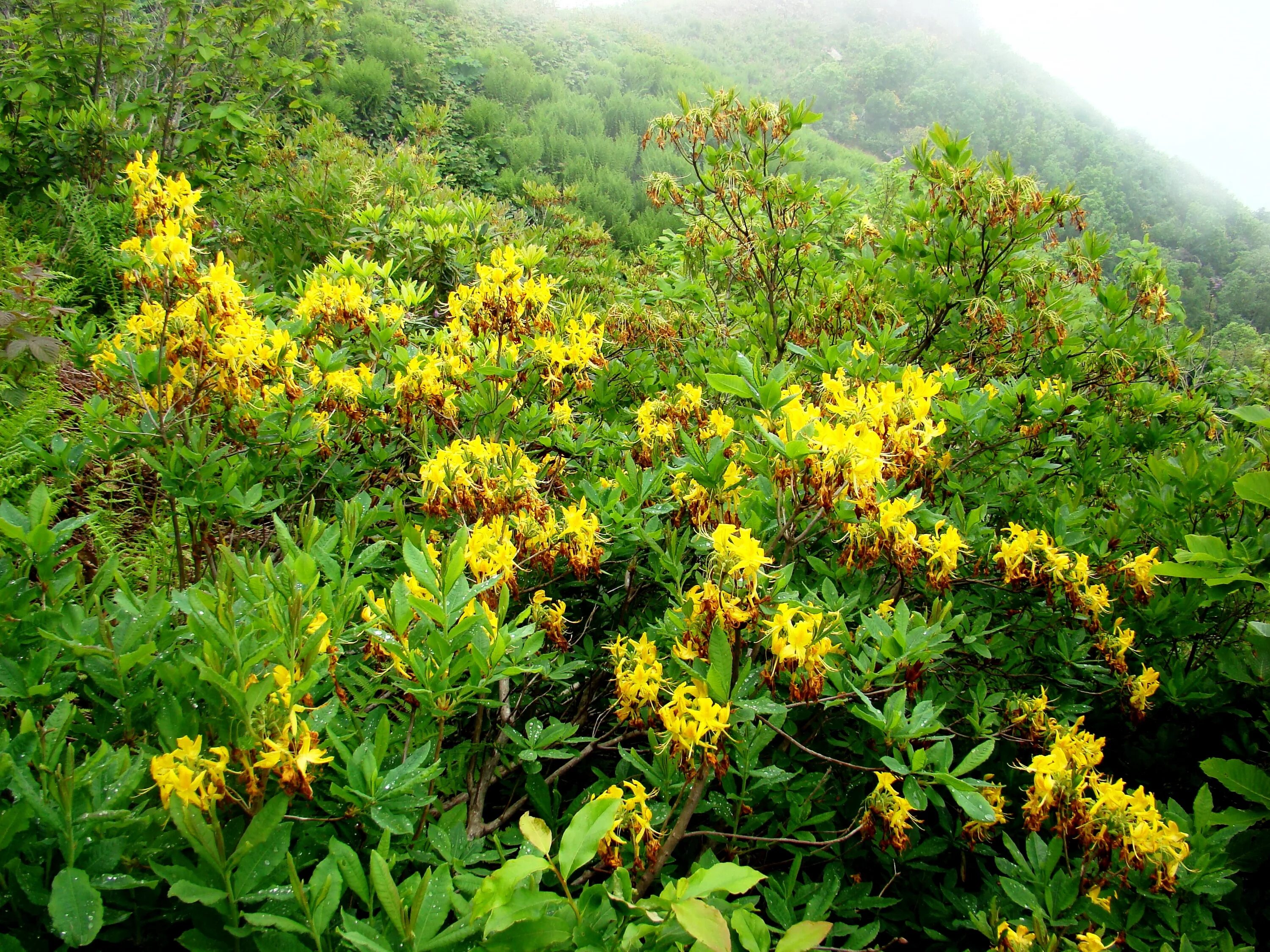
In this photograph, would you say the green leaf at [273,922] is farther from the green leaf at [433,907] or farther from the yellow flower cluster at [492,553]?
the yellow flower cluster at [492,553]

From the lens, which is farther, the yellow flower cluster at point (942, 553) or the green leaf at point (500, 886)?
the yellow flower cluster at point (942, 553)

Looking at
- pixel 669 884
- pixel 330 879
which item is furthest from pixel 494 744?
pixel 669 884

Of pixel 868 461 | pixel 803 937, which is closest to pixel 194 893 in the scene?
pixel 803 937

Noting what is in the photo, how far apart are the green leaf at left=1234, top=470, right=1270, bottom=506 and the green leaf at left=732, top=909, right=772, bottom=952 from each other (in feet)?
4.00

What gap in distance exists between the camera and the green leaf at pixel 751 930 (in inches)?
29.4

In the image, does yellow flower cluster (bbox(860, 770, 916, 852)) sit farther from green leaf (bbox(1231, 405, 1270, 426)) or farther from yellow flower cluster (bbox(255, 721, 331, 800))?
green leaf (bbox(1231, 405, 1270, 426))

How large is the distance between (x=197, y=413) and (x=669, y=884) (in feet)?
5.70

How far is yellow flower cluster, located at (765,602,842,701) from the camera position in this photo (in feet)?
3.58

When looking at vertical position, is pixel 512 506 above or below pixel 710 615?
below

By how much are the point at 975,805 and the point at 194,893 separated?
1065 mm

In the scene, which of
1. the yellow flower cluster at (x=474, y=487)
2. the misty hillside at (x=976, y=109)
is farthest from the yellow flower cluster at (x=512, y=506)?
the misty hillside at (x=976, y=109)

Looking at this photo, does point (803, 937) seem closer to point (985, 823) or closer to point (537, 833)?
point (537, 833)

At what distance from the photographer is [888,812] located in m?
1.12

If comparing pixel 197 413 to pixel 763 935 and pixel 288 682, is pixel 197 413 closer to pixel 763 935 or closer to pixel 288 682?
pixel 288 682
